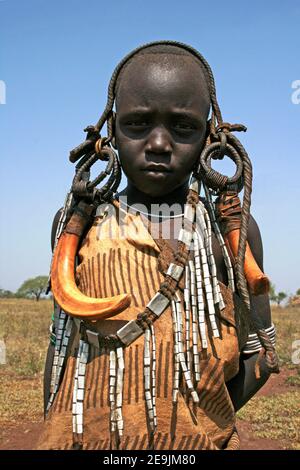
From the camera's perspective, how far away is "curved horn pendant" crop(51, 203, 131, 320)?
1.50 metres

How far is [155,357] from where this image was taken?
1.62m

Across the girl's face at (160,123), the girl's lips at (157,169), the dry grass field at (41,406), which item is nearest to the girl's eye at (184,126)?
the girl's face at (160,123)

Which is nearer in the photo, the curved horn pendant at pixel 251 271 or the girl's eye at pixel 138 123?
the curved horn pendant at pixel 251 271

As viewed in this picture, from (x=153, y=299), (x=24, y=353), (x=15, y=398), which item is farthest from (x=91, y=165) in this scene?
(x=24, y=353)

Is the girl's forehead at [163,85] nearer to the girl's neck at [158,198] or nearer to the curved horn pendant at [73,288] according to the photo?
the girl's neck at [158,198]

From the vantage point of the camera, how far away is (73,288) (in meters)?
1.65

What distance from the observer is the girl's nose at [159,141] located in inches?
66.2

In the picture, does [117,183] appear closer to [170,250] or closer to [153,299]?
[170,250]

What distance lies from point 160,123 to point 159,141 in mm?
70

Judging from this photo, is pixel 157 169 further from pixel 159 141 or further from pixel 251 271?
pixel 251 271

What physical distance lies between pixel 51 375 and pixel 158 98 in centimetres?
98

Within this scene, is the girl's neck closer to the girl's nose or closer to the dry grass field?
the girl's nose

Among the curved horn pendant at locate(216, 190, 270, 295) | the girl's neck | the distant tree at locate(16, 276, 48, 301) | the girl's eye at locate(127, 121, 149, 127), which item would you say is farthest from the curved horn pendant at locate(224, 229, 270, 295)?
the distant tree at locate(16, 276, 48, 301)

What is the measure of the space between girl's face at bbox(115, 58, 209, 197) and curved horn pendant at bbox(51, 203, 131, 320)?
26 centimetres
